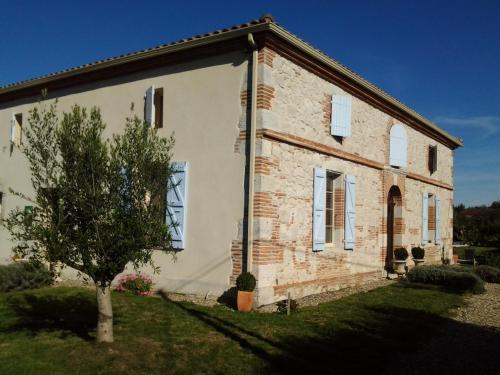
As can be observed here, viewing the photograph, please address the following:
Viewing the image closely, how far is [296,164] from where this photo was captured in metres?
9.45

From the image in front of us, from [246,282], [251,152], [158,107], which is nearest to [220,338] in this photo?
[246,282]

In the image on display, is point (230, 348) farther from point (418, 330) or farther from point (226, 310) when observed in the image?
point (418, 330)

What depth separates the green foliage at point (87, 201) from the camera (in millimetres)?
5219

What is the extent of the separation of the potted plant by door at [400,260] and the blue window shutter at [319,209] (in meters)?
4.41

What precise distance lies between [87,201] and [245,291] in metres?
3.60

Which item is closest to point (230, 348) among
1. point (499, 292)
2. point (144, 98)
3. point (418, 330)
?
point (418, 330)

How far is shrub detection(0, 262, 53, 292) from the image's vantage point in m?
9.51

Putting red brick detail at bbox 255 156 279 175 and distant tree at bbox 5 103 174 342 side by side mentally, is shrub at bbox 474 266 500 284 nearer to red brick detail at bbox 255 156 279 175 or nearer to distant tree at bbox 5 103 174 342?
red brick detail at bbox 255 156 279 175

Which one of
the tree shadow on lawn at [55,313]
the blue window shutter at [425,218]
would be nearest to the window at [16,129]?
the tree shadow on lawn at [55,313]

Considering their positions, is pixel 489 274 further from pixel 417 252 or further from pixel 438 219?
pixel 438 219

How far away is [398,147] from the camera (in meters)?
13.8

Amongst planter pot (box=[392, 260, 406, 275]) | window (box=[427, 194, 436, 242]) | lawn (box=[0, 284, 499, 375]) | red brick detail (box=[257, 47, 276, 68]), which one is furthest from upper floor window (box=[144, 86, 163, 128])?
window (box=[427, 194, 436, 242])

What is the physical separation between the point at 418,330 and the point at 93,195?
5.15m

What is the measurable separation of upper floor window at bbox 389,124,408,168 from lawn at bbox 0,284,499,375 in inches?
214
